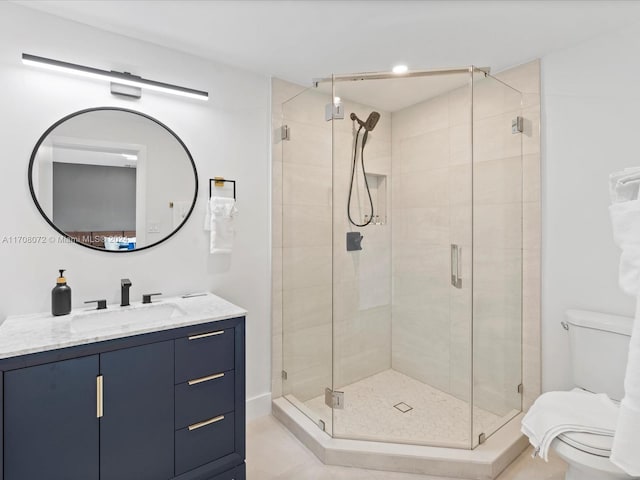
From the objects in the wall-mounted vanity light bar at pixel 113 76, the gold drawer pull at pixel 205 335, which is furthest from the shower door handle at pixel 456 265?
the wall-mounted vanity light bar at pixel 113 76

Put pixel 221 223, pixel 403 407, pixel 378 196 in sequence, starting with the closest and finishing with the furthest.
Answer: pixel 221 223 → pixel 403 407 → pixel 378 196

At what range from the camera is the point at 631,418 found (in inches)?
41.4

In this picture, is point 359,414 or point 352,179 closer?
point 359,414

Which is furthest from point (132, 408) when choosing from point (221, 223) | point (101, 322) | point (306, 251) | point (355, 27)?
point (355, 27)

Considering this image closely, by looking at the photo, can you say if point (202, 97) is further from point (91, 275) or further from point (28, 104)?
point (91, 275)

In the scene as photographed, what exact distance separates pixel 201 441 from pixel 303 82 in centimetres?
236

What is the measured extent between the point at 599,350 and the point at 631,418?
3.03 feet

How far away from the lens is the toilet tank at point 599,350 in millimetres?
1727

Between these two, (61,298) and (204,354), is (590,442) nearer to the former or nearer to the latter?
(204,354)

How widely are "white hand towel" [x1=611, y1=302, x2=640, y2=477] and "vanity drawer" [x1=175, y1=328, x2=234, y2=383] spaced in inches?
60.2

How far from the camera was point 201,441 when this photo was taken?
A: 159cm

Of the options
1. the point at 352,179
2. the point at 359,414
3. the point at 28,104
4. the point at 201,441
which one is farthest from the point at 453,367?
the point at 28,104

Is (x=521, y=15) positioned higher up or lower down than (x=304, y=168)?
higher up

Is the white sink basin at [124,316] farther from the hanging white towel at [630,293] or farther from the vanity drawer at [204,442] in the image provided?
the hanging white towel at [630,293]
